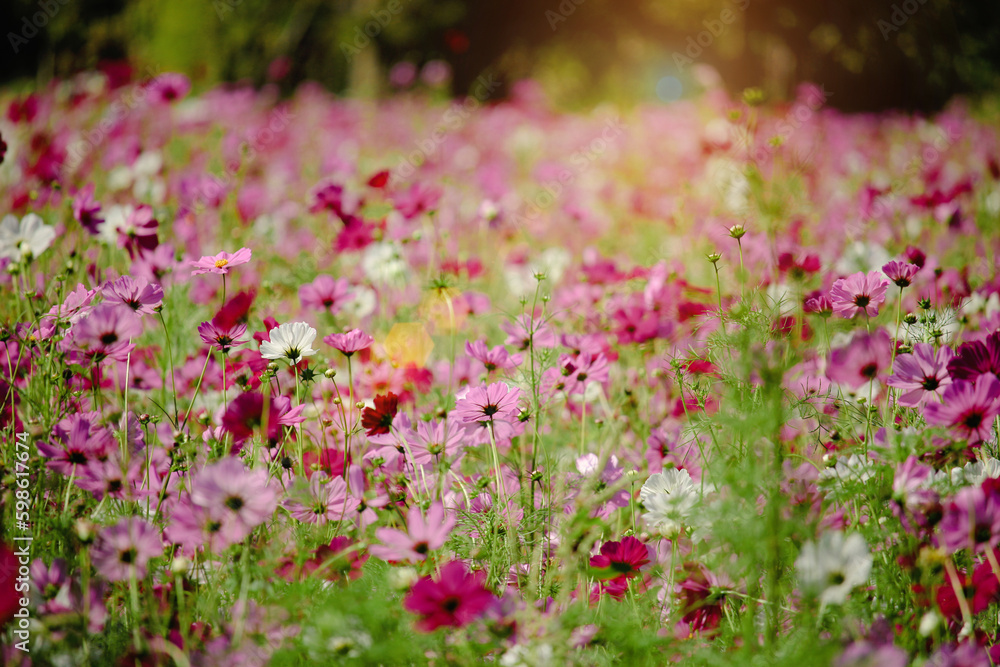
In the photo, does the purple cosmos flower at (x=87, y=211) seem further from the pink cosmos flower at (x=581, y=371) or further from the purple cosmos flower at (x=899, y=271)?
the purple cosmos flower at (x=899, y=271)

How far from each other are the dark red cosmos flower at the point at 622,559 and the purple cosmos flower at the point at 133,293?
81cm

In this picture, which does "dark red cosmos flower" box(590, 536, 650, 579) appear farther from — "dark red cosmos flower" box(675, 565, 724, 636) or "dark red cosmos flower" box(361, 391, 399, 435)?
"dark red cosmos flower" box(361, 391, 399, 435)

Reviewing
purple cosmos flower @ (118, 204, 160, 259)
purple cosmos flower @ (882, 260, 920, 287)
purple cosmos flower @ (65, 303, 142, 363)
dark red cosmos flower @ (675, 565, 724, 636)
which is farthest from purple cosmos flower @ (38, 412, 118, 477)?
purple cosmos flower @ (882, 260, 920, 287)

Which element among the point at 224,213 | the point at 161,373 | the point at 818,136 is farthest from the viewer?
the point at 818,136

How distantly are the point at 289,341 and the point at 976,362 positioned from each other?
99 cm

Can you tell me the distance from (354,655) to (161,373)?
917mm

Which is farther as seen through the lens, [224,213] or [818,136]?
[818,136]

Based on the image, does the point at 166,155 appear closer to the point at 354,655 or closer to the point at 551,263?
the point at 551,263

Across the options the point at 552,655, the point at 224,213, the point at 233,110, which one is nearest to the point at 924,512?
the point at 552,655

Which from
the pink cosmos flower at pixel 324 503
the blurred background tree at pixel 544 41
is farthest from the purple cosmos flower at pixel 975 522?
the blurred background tree at pixel 544 41

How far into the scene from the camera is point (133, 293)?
1.07m

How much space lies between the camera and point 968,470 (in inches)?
35.7

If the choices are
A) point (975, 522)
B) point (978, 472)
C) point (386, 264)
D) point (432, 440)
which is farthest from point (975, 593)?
point (386, 264)

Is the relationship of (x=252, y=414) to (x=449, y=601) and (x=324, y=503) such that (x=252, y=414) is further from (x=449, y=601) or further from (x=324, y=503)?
(x=449, y=601)
